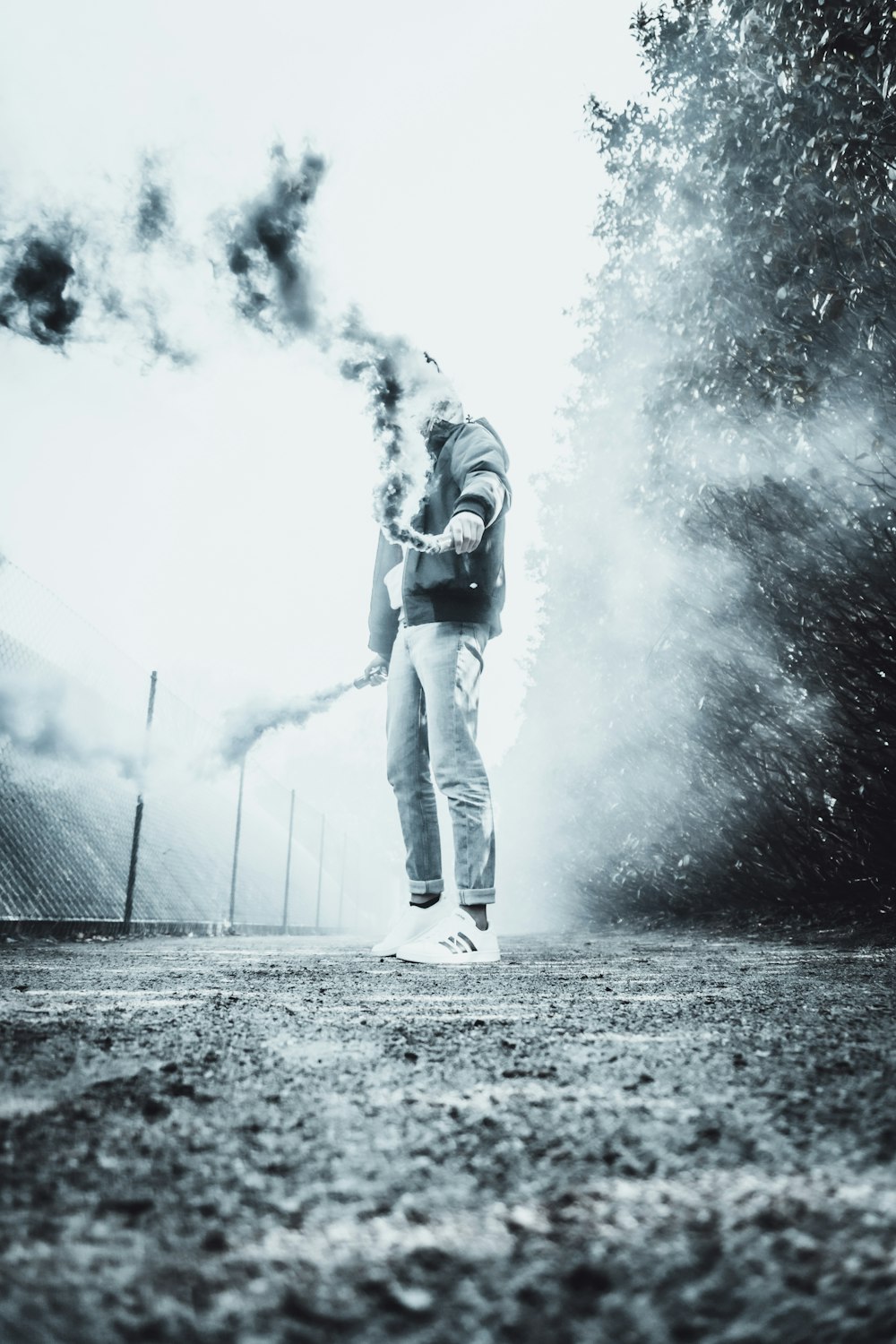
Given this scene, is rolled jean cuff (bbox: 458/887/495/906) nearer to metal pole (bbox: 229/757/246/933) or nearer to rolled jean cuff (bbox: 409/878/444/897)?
rolled jean cuff (bbox: 409/878/444/897)

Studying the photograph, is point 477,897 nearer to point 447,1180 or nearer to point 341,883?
point 447,1180

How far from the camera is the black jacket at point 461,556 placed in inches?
134

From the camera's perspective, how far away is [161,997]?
6.64ft

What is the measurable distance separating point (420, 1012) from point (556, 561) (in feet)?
Result: 32.7

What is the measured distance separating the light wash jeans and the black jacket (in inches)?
2.9

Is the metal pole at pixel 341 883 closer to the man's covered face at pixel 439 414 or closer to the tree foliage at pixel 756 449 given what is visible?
the tree foliage at pixel 756 449

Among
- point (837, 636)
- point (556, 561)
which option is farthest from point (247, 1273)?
point (556, 561)

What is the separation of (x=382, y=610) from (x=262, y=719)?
17.4 feet

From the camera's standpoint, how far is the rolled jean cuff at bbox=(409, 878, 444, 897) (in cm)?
359

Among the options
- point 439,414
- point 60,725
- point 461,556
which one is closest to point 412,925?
point 461,556

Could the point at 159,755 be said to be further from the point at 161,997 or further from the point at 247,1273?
the point at 247,1273

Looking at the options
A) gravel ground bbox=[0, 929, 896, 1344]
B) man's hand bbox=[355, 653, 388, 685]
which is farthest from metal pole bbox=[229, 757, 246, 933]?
gravel ground bbox=[0, 929, 896, 1344]

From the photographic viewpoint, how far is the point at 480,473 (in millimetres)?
3424

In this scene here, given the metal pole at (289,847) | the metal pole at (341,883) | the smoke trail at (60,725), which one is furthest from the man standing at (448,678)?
the metal pole at (341,883)
